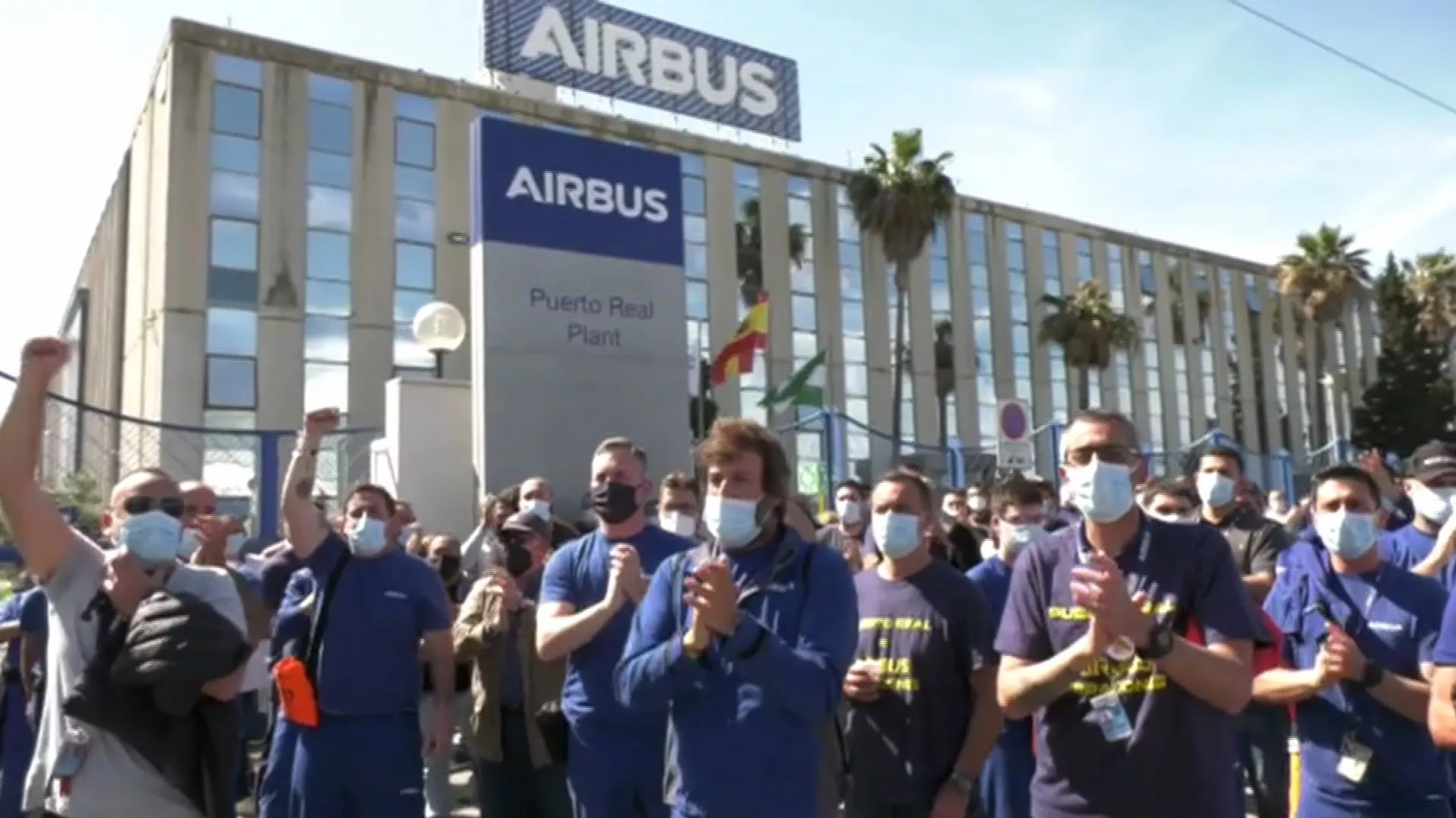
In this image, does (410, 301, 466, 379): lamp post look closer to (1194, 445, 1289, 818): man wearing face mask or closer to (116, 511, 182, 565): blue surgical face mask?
(1194, 445, 1289, 818): man wearing face mask

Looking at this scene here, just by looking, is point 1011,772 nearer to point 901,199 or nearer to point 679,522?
point 679,522

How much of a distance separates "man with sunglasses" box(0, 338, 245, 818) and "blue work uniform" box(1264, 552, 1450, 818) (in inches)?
144

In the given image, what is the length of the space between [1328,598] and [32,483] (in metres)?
4.43

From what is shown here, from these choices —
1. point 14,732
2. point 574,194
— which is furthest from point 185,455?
point 14,732

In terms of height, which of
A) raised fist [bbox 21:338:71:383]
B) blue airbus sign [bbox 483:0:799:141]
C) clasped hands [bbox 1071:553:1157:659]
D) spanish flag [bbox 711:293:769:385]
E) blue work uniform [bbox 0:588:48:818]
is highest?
blue airbus sign [bbox 483:0:799:141]

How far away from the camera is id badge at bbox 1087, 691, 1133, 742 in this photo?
3.05m

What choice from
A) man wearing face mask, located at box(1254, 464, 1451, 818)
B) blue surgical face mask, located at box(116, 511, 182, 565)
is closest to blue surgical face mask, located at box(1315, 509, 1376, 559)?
man wearing face mask, located at box(1254, 464, 1451, 818)

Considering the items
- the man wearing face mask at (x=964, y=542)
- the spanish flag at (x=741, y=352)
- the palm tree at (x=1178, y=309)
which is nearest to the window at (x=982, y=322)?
the palm tree at (x=1178, y=309)

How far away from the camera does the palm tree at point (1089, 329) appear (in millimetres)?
40781

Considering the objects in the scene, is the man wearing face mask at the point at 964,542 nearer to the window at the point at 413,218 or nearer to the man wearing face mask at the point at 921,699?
the man wearing face mask at the point at 921,699

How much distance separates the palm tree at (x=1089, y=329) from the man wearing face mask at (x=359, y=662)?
38.2 m

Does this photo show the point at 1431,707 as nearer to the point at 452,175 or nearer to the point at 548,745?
the point at 548,745

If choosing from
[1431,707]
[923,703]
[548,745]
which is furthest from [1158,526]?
[548,745]

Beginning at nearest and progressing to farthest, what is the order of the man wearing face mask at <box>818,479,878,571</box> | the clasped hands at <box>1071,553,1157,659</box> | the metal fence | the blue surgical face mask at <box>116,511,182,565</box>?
the clasped hands at <box>1071,553,1157,659</box> < the blue surgical face mask at <box>116,511,182,565</box> < the man wearing face mask at <box>818,479,878,571</box> < the metal fence
